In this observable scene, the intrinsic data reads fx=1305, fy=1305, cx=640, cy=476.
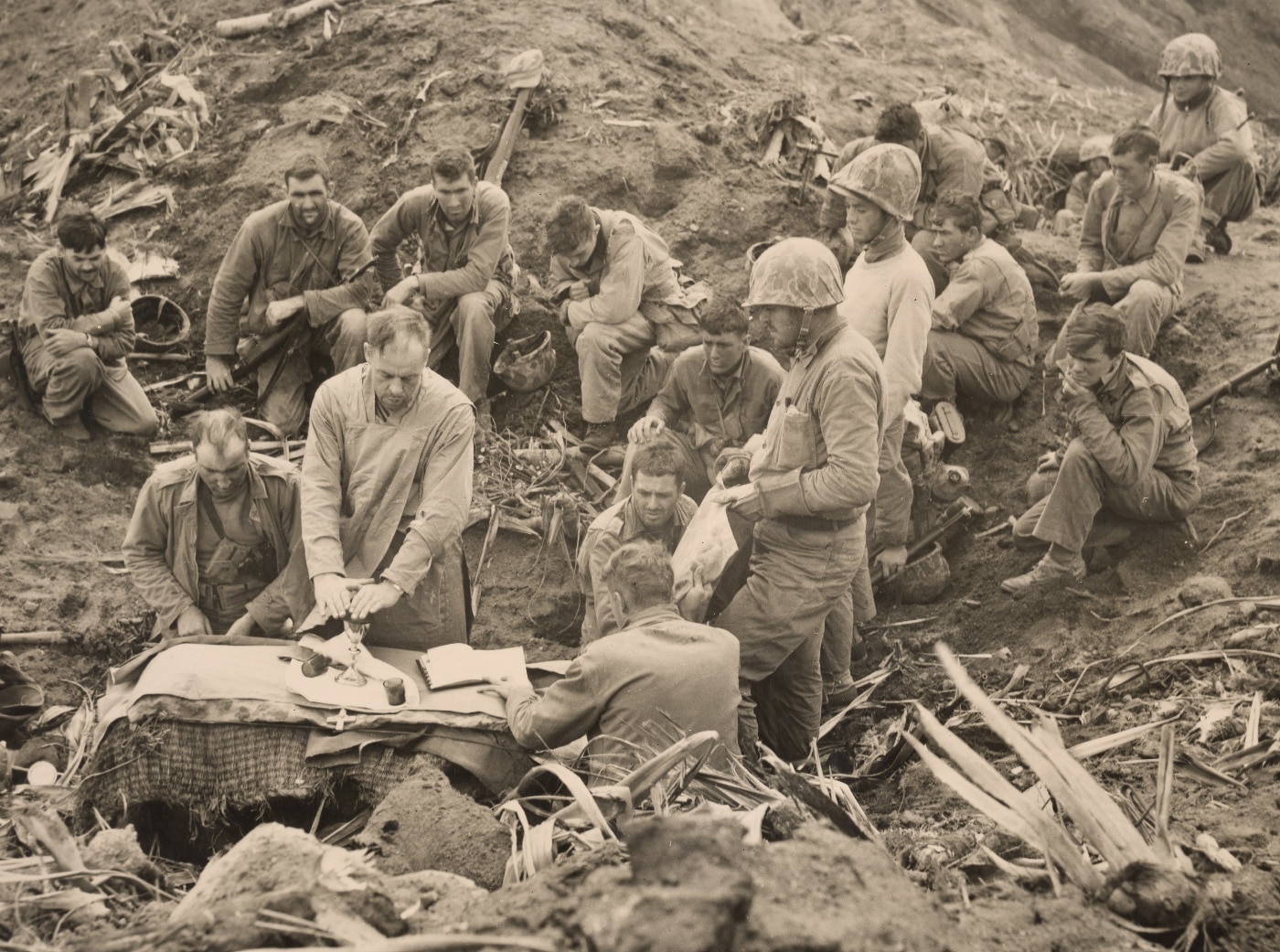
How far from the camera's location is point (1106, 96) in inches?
548

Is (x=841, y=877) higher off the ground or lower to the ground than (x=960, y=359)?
higher

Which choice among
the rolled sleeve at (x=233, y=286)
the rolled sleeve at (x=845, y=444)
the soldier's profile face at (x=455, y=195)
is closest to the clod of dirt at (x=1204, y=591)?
the rolled sleeve at (x=845, y=444)

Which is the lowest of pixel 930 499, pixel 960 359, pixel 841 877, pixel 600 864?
pixel 930 499

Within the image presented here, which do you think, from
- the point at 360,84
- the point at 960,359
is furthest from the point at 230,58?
the point at 960,359

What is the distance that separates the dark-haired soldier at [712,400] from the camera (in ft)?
20.8

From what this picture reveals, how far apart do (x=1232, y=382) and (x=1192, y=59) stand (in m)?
3.04

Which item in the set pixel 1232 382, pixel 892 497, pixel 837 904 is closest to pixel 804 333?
pixel 892 497

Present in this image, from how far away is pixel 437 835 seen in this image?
4043 mm

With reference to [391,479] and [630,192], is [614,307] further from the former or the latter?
[391,479]

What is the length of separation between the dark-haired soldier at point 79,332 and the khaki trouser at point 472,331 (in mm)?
1931

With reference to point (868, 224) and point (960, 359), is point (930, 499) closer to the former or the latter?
point (960, 359)

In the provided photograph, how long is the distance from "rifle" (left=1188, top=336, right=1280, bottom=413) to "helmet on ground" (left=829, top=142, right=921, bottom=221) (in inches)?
100

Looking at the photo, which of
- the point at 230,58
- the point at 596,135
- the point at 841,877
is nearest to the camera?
→ the point at 841,877

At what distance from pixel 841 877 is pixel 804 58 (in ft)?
33.8
